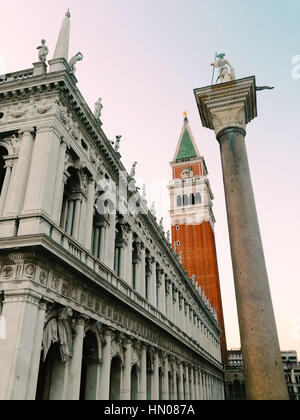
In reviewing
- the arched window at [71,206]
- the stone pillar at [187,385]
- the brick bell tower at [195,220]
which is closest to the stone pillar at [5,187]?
the arched window at [71,206]

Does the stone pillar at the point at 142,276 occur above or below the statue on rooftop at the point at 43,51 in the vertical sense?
below

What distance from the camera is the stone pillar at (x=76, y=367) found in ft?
36.8

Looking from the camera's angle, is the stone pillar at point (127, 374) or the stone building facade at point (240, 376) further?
the stone building facade at point (240, 376)

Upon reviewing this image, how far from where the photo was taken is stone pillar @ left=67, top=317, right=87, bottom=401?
1121 centimetres

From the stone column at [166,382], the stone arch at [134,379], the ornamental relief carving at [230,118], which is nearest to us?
the ornamental relief carving at [230,118]

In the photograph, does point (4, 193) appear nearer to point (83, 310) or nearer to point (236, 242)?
point (83, 310)

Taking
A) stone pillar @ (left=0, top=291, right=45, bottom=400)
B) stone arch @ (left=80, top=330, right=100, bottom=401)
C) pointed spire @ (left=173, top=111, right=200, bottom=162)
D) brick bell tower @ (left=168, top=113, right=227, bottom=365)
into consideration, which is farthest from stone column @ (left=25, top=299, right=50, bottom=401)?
pointed spire @ (left=173, top=111, right=200, bottom=162)

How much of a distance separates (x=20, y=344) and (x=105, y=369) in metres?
5.79

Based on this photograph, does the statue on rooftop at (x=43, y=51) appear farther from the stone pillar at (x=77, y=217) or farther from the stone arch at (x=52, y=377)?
the stone arch at (x=52, y=377)

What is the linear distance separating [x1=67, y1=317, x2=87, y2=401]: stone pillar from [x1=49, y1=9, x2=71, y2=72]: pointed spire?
394 inches

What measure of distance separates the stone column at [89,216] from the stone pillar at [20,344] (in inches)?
183

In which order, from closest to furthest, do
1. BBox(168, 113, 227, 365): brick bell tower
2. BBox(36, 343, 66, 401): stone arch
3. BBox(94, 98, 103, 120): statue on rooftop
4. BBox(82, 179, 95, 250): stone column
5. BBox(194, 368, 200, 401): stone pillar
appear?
BBox(36, 343, 66, 401): stone arch < BBox(82, 179, 95, 250): stone column < BBox(94, 98, 103, 120): statue on rooftop < BBox(194, 368, 200, 401): stone pillar < BBox(168, 113, 227, 365): brick bell tower

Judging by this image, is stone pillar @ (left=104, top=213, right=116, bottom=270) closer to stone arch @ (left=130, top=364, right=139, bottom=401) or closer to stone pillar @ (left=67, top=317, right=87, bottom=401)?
stone pillar @ (left=67, top=317, right=87, bottom=401)
